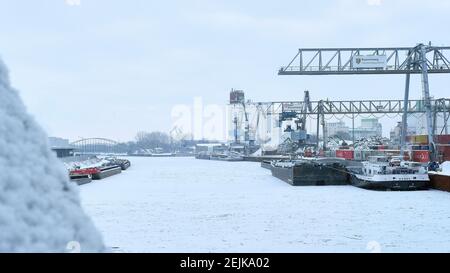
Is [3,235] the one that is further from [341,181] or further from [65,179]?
[341,181]

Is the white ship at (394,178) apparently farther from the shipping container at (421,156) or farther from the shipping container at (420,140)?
the shipping container at (420,140)

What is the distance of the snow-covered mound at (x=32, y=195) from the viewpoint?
→ 7.49 ft

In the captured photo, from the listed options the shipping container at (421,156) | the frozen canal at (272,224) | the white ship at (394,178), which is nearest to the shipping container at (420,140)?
the shipping container at (421,156)

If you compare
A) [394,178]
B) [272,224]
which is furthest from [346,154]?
[272,224]

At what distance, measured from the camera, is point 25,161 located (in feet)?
8.25

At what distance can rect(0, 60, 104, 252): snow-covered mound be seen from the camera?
228cm

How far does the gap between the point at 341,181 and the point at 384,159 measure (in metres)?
3.84

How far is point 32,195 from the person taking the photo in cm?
242

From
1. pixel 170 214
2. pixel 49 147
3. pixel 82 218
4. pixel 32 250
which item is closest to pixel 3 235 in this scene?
pixel 32 250

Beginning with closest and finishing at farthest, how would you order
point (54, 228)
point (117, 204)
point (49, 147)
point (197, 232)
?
point (54, 228), point (49, 147), point (197, 232), point (117, 204)

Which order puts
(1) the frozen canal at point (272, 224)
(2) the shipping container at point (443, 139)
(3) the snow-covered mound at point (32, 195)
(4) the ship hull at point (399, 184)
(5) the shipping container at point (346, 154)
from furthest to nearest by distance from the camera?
(5) the shipping container at point (346, 154), (2) the shipping container at point (443, 139), (4) the ship hull at point (399, 184), (1) the frozen canal at point (272, 224), (3) the snow-covered mound at point (32, 195)

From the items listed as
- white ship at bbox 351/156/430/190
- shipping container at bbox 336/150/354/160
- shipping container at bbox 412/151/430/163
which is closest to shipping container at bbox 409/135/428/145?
shipping container at bbox 412/151/430/163

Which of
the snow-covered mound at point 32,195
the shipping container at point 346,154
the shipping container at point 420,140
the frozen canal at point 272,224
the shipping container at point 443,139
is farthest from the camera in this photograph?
the shipping container at point 346,154

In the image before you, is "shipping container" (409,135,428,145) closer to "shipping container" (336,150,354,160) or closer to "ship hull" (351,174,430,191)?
"shipping container" (336,150,354,160)
